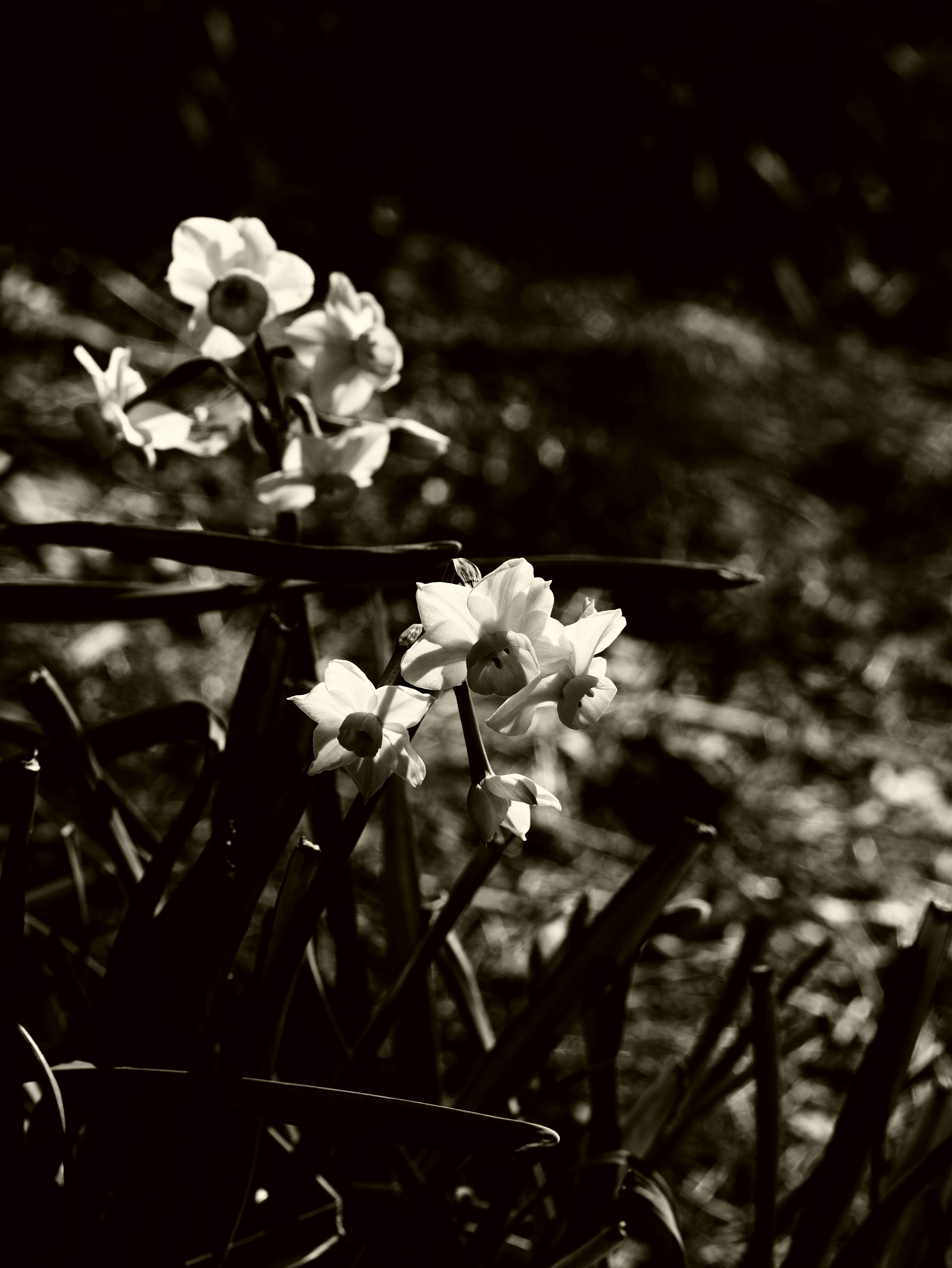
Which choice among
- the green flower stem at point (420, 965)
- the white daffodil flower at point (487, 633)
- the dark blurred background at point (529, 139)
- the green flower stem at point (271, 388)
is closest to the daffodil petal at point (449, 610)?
the white daffodil flower at point (487, 633)

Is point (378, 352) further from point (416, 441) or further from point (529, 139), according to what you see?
point (529, 139)

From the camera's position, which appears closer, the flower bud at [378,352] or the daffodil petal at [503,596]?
the daffodil petal at [503,596]

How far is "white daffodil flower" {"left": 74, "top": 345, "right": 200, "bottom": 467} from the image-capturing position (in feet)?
2.50

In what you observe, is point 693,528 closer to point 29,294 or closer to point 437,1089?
point 29,294

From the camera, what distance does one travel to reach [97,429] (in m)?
0.76

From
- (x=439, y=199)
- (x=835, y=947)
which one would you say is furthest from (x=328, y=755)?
(x=439, y=199)

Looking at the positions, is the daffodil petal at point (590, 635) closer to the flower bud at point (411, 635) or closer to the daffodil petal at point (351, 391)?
the flower bud at point (411, 635)

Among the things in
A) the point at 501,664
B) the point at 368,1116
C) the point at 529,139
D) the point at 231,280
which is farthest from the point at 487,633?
the point at 529,139

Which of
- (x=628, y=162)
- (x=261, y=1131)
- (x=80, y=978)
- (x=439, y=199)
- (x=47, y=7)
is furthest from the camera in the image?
(x=628, y=162)

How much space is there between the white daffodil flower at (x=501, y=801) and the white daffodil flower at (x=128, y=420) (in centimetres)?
37

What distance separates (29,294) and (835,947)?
209 centimetres

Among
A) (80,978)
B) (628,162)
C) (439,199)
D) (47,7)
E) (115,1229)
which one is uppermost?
(628,162)

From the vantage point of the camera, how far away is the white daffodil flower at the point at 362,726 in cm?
54

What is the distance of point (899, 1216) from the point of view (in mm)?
708
